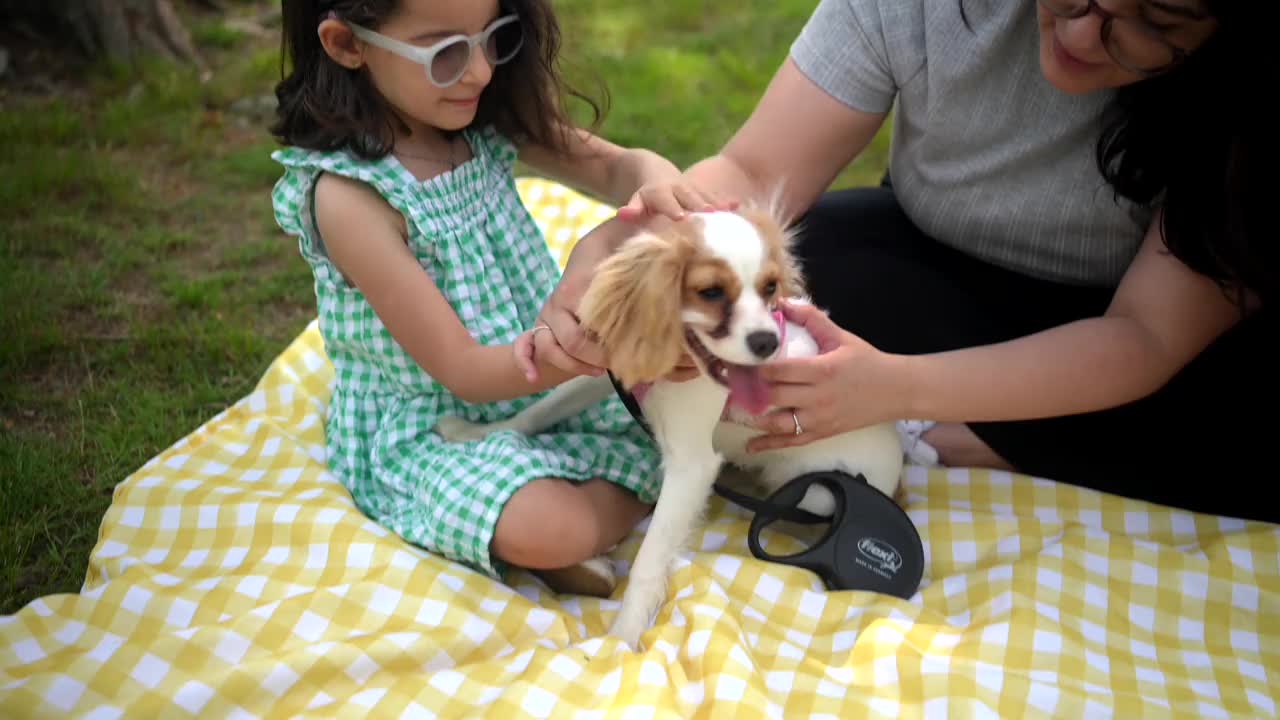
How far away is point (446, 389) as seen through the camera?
1.99m

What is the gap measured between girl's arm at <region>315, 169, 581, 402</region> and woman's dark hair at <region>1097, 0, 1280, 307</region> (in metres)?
1.07

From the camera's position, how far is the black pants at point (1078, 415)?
1969mm

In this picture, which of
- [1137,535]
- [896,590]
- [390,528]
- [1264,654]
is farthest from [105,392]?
[1264,654]

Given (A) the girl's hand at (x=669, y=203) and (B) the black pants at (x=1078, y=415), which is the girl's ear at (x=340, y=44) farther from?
(B) the black pants at (x=1078, y=415)

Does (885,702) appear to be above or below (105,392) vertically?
above

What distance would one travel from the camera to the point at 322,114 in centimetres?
177

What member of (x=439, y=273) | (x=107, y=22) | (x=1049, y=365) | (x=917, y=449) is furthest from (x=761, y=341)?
(x=107, y=22)

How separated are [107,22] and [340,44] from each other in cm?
296

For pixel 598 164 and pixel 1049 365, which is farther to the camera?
pixel 598 164

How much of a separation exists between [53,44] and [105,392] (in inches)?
98.7

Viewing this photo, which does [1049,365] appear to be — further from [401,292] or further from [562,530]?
[401,292]

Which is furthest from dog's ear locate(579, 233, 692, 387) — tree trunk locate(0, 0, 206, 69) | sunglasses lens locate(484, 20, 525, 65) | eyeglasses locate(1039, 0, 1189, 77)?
tree trunk locate(0, 0, 206, 69)

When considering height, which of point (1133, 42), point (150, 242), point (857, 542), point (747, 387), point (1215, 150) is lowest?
point (150, 242)

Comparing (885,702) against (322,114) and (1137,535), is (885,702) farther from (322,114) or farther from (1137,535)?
(322,114)
